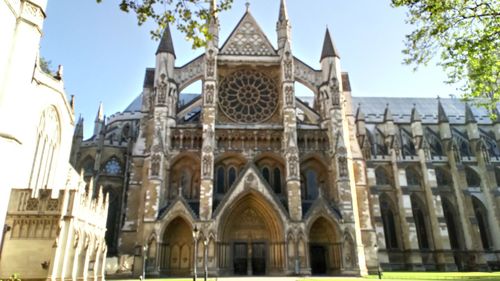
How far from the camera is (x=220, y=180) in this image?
27344mm

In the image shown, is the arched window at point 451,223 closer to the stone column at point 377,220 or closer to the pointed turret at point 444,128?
the pointed turret at point 444,128

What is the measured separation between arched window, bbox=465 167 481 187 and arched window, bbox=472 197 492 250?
1874 millimetres

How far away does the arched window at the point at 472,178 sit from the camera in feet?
131

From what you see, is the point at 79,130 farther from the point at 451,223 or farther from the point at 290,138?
the point at 451,223

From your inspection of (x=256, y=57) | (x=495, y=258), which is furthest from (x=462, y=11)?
(x=495, y=258)

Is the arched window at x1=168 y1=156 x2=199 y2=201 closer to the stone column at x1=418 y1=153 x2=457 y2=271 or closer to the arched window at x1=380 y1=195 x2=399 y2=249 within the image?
the arched window at x1=380 y1=195 x2=399 y2=249

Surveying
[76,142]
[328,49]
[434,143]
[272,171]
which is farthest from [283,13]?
[434,143]

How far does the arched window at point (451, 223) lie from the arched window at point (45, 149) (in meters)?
37.7

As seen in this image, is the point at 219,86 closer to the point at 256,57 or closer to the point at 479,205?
the point at 256,57

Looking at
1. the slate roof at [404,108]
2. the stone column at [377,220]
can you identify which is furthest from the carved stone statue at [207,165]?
the slate roof at [404,108]

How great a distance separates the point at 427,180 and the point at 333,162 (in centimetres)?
1577

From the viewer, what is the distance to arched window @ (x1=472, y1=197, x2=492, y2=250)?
38.0 meters

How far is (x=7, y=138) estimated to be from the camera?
1041 cm

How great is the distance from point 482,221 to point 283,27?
98.9 feet
